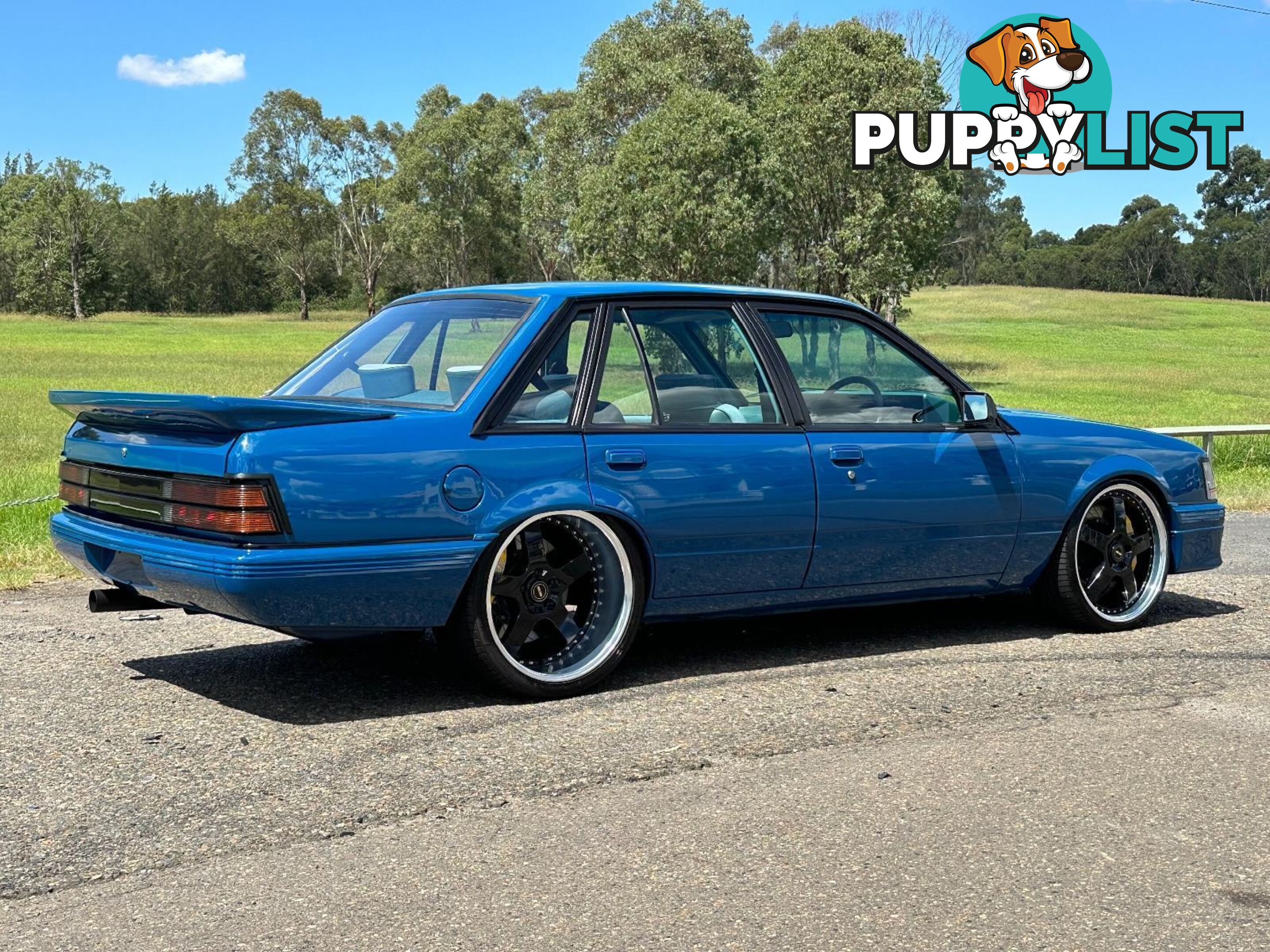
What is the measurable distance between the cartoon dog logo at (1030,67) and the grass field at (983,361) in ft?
24.3

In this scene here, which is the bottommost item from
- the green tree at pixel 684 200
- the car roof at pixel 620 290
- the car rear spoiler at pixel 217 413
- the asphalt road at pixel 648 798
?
the asphalt road at pixel 648 798

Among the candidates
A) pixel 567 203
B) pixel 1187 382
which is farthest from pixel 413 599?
pixel 567 203

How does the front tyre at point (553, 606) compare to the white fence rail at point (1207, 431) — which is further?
the white fence rail at point (1207, 431)

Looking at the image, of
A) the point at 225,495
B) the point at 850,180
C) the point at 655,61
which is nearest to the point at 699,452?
the point at 225,495

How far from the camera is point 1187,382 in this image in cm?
4466

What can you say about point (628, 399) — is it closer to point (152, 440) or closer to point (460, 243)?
point (152, 440)

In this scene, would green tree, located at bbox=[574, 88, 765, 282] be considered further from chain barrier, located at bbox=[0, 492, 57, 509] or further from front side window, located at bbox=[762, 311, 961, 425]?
front side window, located at bbox=[762, 311, 961, 425]

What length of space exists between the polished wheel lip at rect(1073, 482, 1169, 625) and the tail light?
3.65 metres

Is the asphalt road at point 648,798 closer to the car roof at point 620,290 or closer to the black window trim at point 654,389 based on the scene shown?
the black window trim at point 654,389

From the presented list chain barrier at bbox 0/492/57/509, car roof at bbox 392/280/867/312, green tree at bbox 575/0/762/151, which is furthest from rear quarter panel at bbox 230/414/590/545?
green tree at bbox 575/0/762/151

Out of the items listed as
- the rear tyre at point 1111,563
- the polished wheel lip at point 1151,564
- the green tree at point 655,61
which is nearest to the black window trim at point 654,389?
the rear tyre at point 1111,563

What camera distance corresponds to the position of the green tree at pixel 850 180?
132ft

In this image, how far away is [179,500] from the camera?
4.82m

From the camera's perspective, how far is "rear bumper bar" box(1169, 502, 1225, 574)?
264 inches
